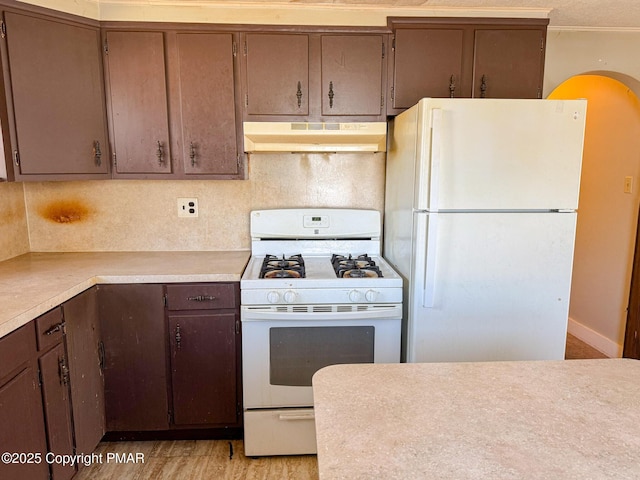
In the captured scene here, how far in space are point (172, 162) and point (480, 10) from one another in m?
1.81

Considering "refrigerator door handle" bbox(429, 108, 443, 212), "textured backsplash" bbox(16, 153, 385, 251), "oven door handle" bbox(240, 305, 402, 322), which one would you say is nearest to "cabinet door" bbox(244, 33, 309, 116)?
"textured backsplash" bbox(16, 153, 385, 251)

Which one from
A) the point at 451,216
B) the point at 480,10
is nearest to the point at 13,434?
the point at 451,216

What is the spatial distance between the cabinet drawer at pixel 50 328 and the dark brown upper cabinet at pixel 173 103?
2.96 feet

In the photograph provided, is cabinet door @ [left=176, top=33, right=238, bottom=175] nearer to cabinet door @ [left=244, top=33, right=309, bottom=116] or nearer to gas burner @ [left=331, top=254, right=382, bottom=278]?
cabinet door @ [left=244, top=33, right=309, bottom=116]

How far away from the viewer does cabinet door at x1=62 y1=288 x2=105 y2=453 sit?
180 cm

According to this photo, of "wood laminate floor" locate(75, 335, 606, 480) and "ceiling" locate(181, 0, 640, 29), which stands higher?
"ceiling" locate(181, 0, 640, 29)

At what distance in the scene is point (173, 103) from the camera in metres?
2.23

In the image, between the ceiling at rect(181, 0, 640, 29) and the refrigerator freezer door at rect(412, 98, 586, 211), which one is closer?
the refrigerator freezer door at rect(412, 98, 586, 211)

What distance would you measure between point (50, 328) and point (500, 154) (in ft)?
6.38

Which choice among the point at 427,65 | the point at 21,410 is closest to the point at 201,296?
the point at 21,410

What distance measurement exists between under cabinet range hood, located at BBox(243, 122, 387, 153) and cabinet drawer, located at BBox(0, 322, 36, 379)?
4.27ft

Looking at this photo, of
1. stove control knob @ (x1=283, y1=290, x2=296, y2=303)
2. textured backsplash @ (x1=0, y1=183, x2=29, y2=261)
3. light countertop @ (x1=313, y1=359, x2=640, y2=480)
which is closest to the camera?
light countertop @ (x1=313, y1=359, x2=640, y2=480)

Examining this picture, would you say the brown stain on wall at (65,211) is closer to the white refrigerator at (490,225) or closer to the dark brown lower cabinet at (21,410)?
the dark brown lower cabinet at (21,410)

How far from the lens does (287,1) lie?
2.15m
